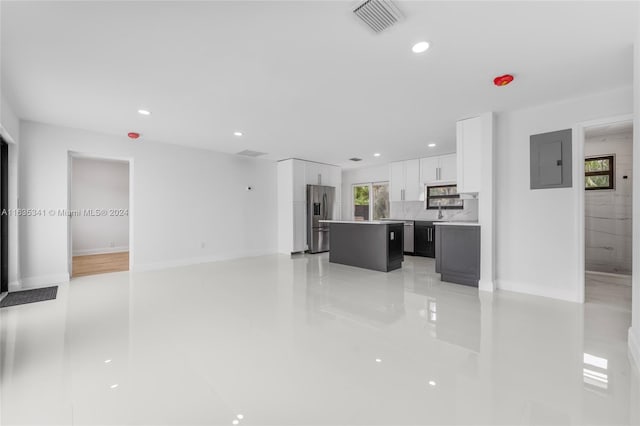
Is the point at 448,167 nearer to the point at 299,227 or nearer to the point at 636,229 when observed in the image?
the point at 299,227

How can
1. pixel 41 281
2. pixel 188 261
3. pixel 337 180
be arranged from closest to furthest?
pixel 41 281 < pixel 188 261 < pixel 337 180

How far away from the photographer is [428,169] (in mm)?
6891

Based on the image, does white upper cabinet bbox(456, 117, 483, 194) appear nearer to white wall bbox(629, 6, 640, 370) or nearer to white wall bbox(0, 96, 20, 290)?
white wall bbox(629, 6, 640, 370)

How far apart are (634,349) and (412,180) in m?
5.41

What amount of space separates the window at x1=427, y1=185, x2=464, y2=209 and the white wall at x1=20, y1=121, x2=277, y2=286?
12.9 feet

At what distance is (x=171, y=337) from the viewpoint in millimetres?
2488

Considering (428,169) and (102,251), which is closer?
(428,169)

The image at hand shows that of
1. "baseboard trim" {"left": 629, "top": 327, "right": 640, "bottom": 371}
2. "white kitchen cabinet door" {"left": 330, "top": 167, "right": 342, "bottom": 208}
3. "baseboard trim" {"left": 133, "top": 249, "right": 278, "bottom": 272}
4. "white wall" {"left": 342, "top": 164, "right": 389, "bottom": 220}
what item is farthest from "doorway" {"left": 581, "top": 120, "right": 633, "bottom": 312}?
"baseboard trim" {"left": 133, "top": 249, "right": 278, "bottom": 272}

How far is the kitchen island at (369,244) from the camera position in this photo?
5.05 meters

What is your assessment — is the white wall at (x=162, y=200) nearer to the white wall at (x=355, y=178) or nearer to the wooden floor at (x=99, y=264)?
the wooden floor at (x=99, y=264)

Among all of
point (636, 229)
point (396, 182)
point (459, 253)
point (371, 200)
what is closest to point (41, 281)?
point (459, 253)

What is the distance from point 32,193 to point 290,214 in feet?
14.9

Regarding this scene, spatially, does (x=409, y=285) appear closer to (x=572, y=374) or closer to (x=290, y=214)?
(x=572, y=374)

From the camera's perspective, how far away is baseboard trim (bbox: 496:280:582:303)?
138 inches
